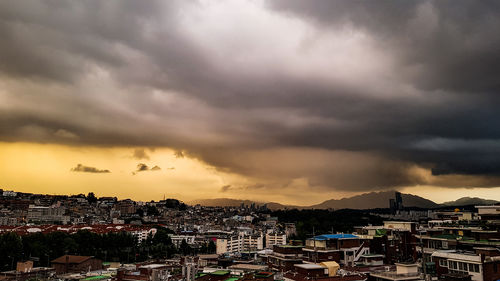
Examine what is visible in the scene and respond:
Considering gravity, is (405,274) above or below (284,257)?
above

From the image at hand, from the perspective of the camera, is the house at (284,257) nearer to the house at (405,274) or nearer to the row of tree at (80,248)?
the house at (405,274)

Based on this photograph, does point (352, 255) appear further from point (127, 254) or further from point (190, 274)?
point (127, 254)

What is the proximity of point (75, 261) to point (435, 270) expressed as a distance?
2545 inches

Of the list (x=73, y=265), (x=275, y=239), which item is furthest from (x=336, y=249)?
(x=275, y=239)

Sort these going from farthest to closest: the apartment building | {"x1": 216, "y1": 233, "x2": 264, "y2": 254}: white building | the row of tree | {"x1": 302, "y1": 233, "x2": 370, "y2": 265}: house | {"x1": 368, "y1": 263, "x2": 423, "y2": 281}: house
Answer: {"x1": 216, "y1": 233, "x2": 264, "y2": 254}: white building
the row of tree
{"x1": 302, "y1": 233, "x2": 370, "y2": 265}: house
the apartment building
{"x1": 368, "y1": 263, "x2": 423, "y2": 281}: house

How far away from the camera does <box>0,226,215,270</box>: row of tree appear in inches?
3250

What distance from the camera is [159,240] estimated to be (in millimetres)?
129875

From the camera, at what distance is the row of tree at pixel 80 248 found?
8256 centimetres

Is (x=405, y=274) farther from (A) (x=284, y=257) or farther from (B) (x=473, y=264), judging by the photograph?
(A) (x=284, y=257)

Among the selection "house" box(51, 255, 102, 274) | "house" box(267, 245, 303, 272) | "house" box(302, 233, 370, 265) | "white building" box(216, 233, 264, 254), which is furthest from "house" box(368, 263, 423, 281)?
"white building" box(216, 233, 264, 254)

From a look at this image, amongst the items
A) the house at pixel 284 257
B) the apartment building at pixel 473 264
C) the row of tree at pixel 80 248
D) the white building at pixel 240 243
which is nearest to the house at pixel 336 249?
the house at pixel 284 257

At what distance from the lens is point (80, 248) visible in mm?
97500

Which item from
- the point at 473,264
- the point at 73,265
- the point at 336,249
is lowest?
the point at 73,265

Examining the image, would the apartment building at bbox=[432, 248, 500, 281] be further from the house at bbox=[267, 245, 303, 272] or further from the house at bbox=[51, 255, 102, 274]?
the house at bbox=[51, 255, 102, 274]
